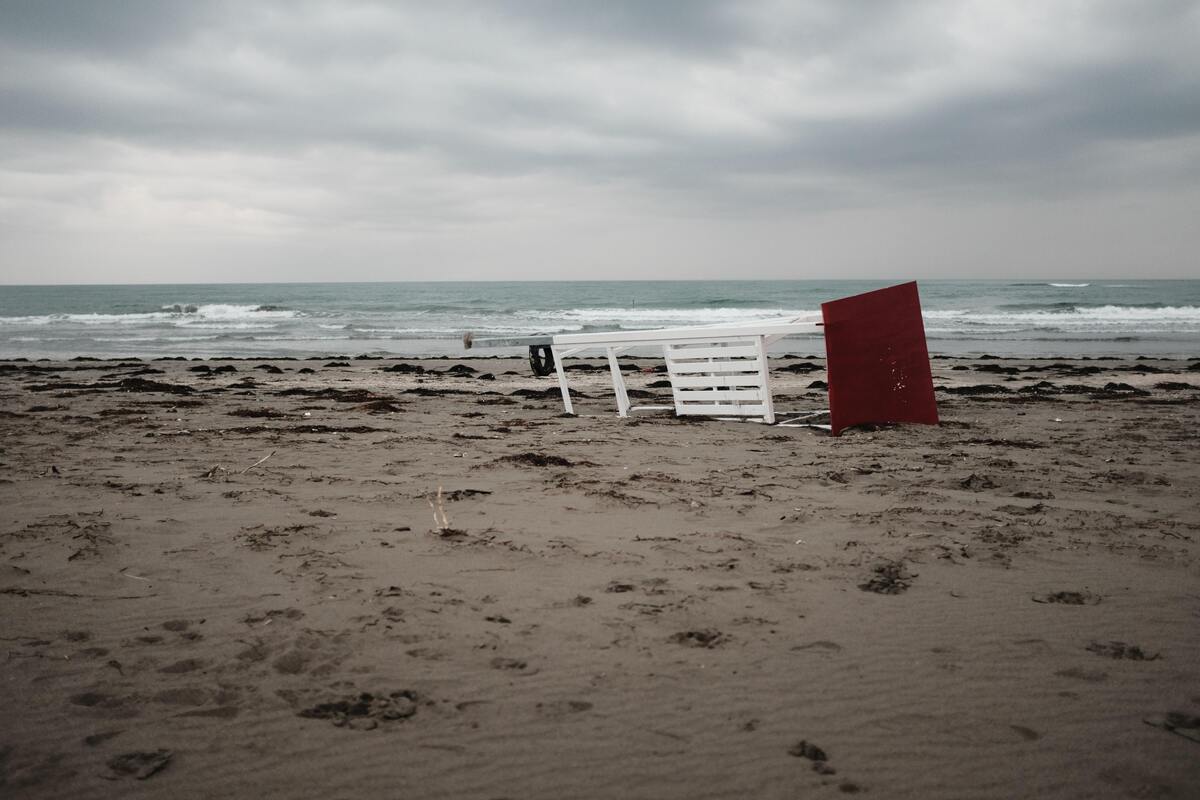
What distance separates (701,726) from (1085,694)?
1153 mm

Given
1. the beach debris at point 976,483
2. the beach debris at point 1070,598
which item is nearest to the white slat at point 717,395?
the beach debris at point 976,483

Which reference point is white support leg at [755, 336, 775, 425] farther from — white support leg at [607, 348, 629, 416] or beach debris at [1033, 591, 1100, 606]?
beach debris at [1033, 591, 1100, 606]

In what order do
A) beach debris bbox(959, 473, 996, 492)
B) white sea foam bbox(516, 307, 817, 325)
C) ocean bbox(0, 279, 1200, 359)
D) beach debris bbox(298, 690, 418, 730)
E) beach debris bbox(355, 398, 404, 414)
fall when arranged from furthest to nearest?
1. white sea foam bbox(516, 307, 817, 325)
2. ocean bbox(0, 279, 1200, 359)
3. beach debris bbox(355, 398, 404, 414)
4. beach debris bbox(959, 473, 996, 492)
5. beach debris bbox(298, 690, 418, 730)

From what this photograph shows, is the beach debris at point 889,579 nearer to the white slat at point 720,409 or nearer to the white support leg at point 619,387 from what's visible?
the white slat at point 720,409

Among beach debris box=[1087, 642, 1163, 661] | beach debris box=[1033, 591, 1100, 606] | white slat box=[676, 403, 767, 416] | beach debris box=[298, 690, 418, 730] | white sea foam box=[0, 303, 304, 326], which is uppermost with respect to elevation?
white sea foam box=[0, 303, 304, 326]

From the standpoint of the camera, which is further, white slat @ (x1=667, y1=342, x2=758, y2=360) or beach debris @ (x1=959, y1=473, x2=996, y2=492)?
white slat @ (x1=667, y1=342, x2=758, y2=360)

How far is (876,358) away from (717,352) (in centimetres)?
142

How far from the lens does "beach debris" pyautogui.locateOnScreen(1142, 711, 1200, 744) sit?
1990mm

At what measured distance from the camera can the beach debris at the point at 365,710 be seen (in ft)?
6.91

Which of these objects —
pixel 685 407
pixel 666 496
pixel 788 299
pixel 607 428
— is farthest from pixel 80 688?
pixel 788 299

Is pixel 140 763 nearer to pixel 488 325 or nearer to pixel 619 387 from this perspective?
pixel 619 387

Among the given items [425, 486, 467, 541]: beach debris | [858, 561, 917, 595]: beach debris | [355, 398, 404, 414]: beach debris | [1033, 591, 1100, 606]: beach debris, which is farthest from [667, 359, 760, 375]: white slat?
[1033, 591, 1100, 606]: beach debris

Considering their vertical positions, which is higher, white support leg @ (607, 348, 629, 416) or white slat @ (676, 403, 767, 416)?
white support leg @ (607, 348, 629, 416)

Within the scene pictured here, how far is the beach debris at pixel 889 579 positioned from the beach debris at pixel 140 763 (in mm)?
2419
